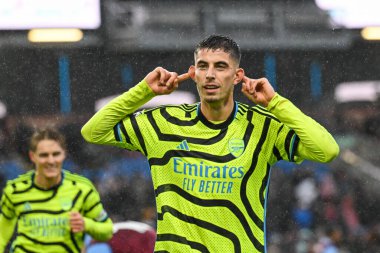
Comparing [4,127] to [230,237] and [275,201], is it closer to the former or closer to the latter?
[275,201]

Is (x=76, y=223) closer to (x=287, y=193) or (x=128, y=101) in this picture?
(x=128, y=101)

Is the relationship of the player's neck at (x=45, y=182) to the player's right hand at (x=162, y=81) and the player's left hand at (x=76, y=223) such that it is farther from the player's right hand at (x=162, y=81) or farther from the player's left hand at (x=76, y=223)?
the player's right hand at (x=162, y=81)

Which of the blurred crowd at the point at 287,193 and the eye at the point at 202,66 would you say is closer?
the eye at the point at 202,66

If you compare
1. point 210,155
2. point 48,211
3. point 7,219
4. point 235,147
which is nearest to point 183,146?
point 210,155

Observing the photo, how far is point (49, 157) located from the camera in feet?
24.0

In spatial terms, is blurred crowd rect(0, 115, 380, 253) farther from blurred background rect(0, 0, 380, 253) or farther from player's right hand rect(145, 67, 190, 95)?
player's right hand rect(145, 67, 190, 95)

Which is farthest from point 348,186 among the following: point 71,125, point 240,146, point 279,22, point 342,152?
point 240,146

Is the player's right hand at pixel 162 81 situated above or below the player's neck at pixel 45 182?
above

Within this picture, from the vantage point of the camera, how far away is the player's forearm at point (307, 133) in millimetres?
4961

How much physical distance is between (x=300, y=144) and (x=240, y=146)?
0.29 meters

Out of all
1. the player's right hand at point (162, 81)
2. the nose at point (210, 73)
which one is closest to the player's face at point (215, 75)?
the nose at point (210, 73)

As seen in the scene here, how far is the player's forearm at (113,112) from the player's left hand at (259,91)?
45cm

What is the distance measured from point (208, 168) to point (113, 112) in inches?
20.2

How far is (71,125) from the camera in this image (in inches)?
360
